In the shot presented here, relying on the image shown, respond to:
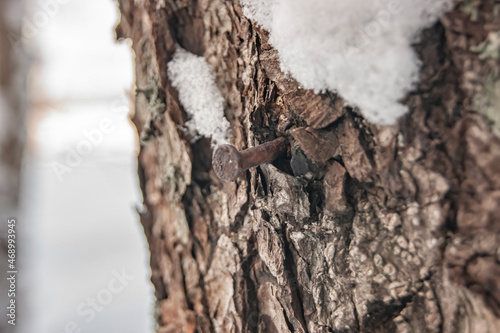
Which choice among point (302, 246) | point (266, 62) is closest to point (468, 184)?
point (302, 246)

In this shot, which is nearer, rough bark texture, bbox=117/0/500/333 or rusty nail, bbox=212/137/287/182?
rough bark texture, bbox=117/0/500/333

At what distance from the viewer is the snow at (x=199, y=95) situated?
0.92 meters

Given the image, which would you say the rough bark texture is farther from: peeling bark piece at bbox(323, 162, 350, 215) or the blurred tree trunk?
the blurred tree trunk

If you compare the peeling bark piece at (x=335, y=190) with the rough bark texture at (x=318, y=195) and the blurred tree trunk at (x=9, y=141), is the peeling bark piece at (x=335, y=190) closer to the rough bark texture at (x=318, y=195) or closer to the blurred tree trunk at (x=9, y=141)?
the rough bark texture at (x=318, y=195)

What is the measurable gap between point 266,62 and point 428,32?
1.09ft

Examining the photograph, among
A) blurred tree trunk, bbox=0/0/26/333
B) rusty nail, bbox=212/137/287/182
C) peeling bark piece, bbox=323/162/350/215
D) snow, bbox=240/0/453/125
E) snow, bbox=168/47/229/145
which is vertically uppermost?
blurred tree trunk, bbox=0/0/26/333

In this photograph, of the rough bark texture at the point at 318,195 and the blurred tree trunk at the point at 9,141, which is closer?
the rough bark texture at the point at 318,195

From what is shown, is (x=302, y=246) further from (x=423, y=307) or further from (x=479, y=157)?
(x=479, y=157)

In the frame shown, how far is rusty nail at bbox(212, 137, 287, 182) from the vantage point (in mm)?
628

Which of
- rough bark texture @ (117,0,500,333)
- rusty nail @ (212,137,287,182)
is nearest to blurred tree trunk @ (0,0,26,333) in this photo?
rough bark texture @ (117,0,500,333)

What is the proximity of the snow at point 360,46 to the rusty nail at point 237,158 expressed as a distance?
153 millimetres

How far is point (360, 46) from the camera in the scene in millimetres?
569

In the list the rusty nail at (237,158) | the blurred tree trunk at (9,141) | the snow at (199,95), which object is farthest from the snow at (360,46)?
the blurred tree trunk at (9,141)

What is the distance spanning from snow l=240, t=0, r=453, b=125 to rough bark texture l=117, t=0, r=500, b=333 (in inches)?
0.9
